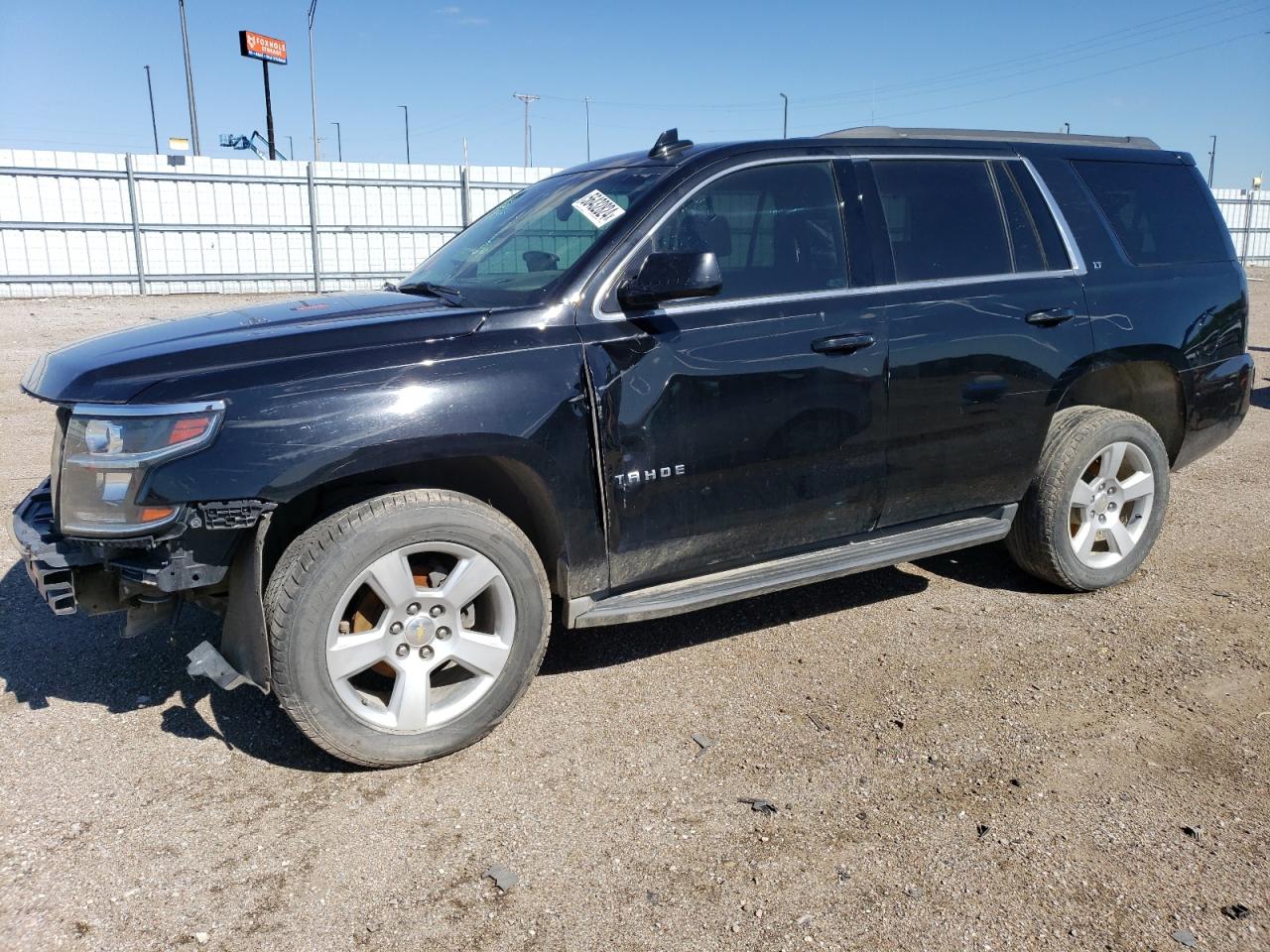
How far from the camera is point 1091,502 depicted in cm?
454

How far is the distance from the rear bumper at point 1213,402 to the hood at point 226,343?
138 inches

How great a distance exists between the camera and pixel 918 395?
12.7 ft

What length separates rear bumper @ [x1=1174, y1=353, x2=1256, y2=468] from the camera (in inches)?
185

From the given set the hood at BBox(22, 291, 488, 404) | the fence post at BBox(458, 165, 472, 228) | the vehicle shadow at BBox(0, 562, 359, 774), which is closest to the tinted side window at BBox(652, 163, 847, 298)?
the hood at BBox(22, 291, 488, 404)

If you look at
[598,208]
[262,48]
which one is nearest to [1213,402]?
[598,208]

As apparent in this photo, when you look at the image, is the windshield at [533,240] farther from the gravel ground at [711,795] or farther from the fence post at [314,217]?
the fence post at [314,217]

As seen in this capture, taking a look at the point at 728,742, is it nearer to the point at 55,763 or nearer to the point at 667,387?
the point at 667,387

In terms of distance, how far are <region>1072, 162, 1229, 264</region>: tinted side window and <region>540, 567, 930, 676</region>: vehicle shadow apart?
1.89 metres

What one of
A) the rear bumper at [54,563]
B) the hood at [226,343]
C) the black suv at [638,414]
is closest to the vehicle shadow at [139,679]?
the black suv at [638,414]

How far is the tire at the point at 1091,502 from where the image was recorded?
14.4 feet

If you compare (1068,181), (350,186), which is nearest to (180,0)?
(350,186)

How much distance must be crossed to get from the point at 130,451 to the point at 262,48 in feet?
119

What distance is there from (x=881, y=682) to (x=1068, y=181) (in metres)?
2.45

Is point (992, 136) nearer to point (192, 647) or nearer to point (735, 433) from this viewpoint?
point (735, 433)
